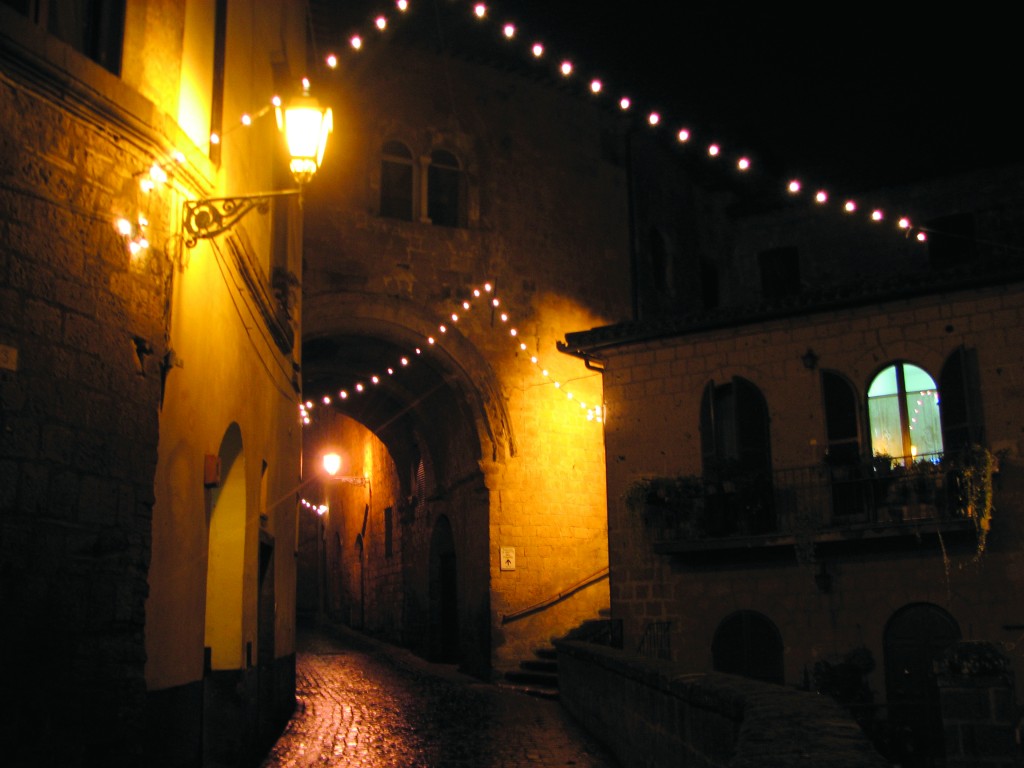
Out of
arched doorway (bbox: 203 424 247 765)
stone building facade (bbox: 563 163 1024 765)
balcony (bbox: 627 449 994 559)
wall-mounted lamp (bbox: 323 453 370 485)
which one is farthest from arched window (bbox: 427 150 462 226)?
arched doorway (bbox: 203 424 247 765)

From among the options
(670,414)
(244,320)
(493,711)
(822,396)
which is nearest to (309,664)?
(493,711)

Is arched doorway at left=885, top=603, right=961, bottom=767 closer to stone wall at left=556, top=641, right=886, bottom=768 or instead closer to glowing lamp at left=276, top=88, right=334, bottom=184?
stone wall at left=556, top=641, right=886, bottom=768

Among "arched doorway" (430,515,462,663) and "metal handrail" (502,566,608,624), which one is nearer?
"metal handrail" (502,566,608,624)

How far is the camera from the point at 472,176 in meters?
19.4

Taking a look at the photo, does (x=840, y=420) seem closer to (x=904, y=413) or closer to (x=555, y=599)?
(x=904, y=413)

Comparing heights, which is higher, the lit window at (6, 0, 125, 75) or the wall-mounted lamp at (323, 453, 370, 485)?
the lit window at (6, 0, 125, 75)

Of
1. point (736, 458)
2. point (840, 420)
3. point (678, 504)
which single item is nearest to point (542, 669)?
point (678, 504)

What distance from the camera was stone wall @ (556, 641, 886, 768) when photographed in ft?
12.9

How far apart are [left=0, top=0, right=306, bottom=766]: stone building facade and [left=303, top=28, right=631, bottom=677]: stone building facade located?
33.8 ft

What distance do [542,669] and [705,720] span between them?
11541 millimetres

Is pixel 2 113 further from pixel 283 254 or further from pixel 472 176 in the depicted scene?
pixel 472 176

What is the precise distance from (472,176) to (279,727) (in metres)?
11.1

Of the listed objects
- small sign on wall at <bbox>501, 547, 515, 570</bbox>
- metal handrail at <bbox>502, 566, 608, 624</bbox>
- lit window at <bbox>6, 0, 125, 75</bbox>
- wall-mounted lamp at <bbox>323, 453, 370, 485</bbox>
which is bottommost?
metal handrail at <bbox>502, 566, 608, 624</bbox>

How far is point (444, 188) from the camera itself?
63.4 ft
